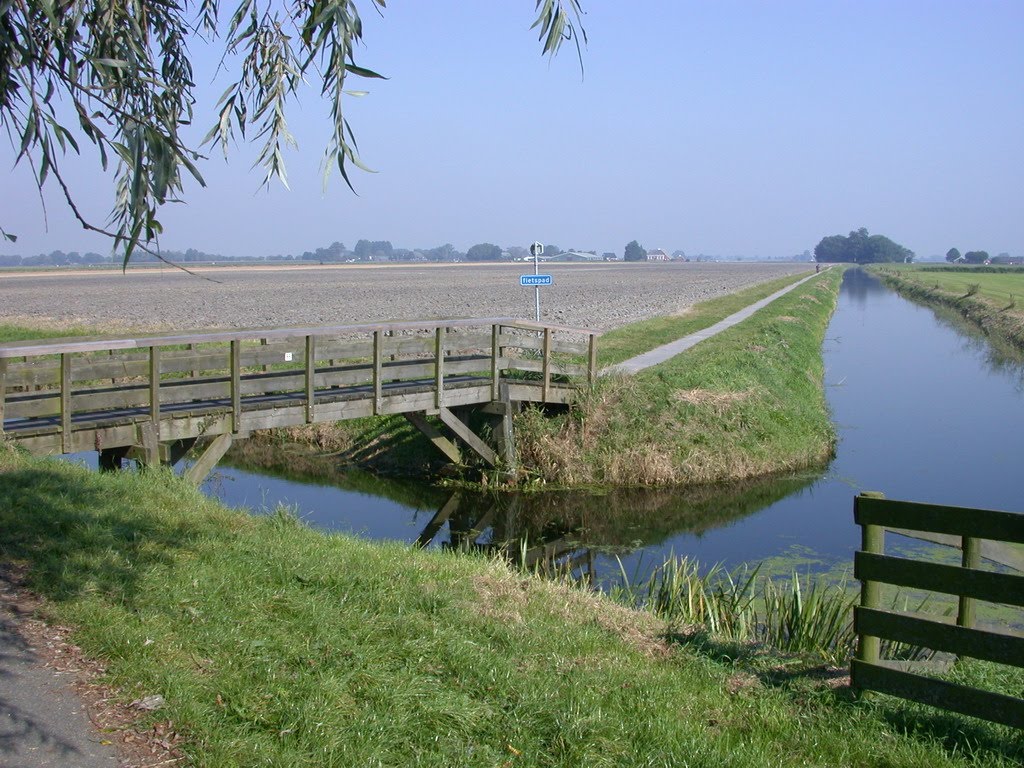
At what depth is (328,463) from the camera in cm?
1886

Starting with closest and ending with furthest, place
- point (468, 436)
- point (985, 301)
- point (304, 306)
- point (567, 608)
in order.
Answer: point (567, 608)
point (468, 436)
point (304, 306)
point (985, 301)

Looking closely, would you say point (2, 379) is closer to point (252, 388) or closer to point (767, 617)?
point (252, 388)

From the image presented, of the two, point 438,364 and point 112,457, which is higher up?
point 438,364

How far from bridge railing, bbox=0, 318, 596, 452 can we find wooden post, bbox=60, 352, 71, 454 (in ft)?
0.03

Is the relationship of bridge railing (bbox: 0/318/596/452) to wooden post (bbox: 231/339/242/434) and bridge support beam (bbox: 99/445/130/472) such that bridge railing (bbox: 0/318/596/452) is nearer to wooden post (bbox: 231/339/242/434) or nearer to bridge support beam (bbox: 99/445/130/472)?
wooden post (bbox: 231/339/242/434)

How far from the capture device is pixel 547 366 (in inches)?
683

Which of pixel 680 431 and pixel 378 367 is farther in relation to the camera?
pixel 680 431

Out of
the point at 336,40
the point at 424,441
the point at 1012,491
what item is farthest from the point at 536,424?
the point at 336,40

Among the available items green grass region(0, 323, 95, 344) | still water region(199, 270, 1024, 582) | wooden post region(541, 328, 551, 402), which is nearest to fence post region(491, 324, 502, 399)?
wooden post region(541, 328, 551, 402)

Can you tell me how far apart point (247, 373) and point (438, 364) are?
287 centimetres

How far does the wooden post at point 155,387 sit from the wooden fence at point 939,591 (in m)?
8.13

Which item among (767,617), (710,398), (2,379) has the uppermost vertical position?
(2,379)

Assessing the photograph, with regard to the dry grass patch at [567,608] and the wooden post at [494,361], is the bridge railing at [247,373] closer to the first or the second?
the wooden post at [494,361]

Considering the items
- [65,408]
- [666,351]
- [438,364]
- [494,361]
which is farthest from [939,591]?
[666,351]
